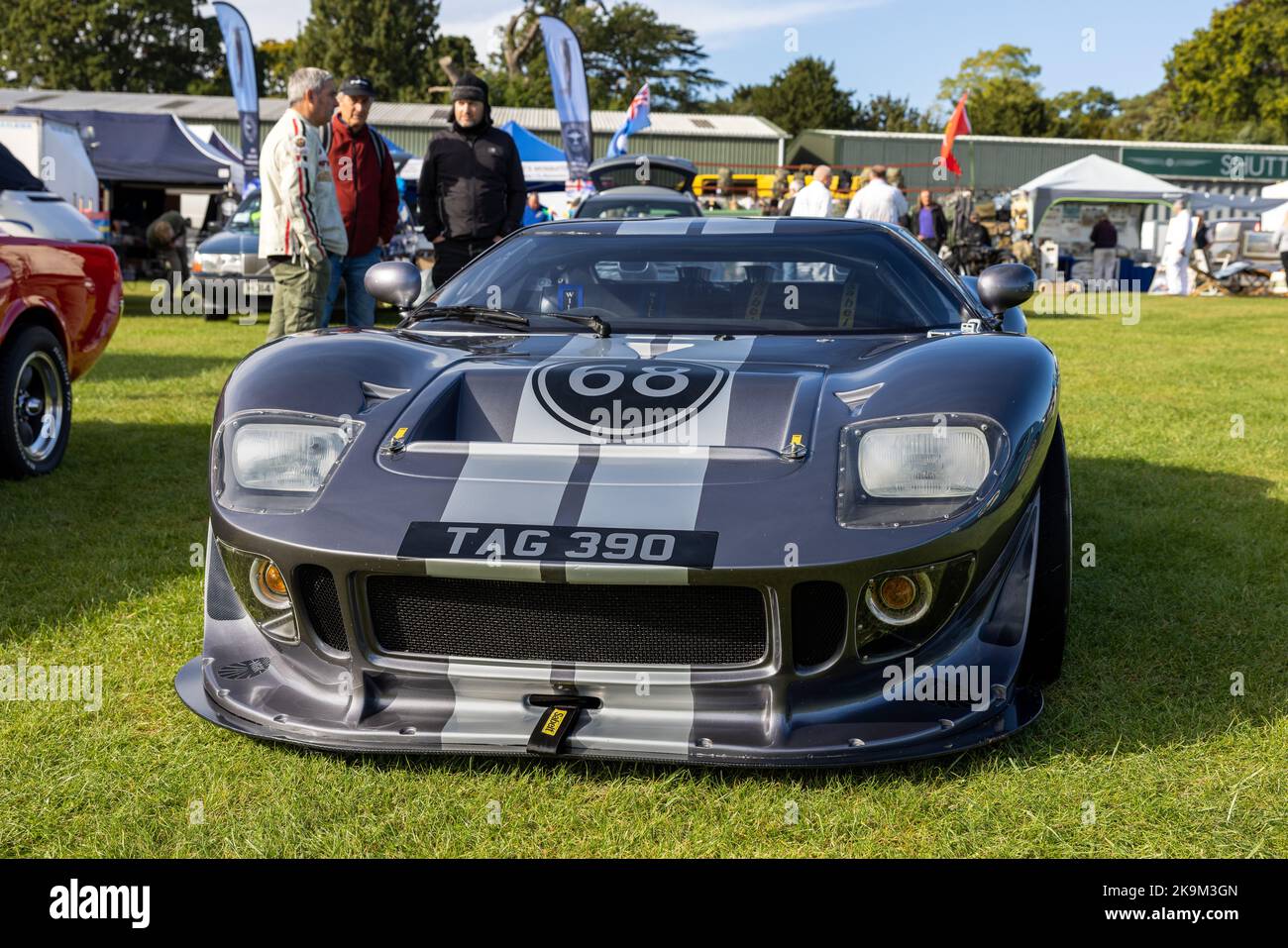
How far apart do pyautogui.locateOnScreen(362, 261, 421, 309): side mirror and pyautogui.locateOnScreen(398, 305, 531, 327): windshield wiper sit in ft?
0.80

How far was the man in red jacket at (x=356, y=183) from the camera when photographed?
5875mm

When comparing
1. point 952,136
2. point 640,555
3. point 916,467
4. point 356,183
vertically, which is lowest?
point 640,555

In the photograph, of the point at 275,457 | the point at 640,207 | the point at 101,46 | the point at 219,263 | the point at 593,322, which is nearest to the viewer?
the point at 275,457

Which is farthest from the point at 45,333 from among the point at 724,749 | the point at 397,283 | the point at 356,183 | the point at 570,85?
the point at 570,85

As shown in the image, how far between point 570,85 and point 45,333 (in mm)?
12959

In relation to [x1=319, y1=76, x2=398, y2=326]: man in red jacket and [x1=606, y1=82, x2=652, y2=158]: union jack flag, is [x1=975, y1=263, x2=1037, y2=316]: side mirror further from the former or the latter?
[x1=606, y1=82, x2=652, y2=158]: union jack flag

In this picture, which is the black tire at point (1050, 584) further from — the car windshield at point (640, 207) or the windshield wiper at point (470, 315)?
the car windshield at point (640, 207)

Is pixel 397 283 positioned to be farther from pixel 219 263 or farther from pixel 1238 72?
pixel 1238 72

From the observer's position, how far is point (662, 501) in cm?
219

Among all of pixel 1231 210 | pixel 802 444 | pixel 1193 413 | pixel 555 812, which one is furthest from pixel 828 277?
pixel 1231 210

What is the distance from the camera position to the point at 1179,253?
22000 millimetres

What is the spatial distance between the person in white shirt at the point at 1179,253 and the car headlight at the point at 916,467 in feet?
71.1

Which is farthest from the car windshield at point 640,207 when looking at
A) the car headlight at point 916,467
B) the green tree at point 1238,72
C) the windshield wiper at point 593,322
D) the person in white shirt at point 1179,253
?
the green tree at point 1238,72
